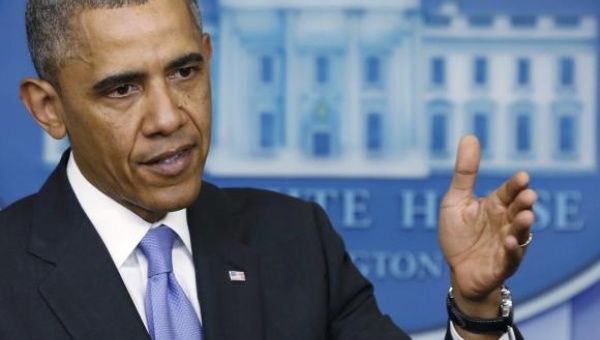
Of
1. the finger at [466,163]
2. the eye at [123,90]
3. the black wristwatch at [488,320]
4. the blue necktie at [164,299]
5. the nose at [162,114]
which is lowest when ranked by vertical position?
the black wristwatch at [488,320]

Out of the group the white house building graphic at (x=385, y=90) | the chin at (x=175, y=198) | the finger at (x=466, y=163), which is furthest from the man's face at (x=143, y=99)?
the white house building graphic at (x=385, y=90)

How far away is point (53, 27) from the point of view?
199cm

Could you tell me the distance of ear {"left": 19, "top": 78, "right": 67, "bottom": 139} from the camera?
6.79 feet

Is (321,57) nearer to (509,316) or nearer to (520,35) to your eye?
(520,35)

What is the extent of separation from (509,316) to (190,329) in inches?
19.6

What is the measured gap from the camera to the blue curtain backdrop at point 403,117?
284 cm

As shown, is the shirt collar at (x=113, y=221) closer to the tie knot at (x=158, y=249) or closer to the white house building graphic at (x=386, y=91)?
the tie knot at (x=158, y=249)

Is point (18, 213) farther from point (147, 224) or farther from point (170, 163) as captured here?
point (170, 163)

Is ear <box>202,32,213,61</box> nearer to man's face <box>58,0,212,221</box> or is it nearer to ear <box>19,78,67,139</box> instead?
man's face <box>58,0,212,221</box>

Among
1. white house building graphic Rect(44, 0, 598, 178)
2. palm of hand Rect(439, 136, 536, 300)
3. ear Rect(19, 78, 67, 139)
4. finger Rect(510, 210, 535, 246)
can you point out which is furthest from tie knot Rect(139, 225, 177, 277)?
white house building graphic Rect(44, 0, 598, 178)

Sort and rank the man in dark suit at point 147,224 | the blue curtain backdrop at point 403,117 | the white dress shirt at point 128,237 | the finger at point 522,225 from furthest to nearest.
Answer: the blue curtain backdrop at point 403,117, the white dress shirt at point 128,237, the man in dark suit at point 147,224, the finger at point 522,225

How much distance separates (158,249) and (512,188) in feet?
1.87

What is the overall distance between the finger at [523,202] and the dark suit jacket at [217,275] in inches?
15.0

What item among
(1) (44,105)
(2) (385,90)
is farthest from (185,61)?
(2) (385,90)
